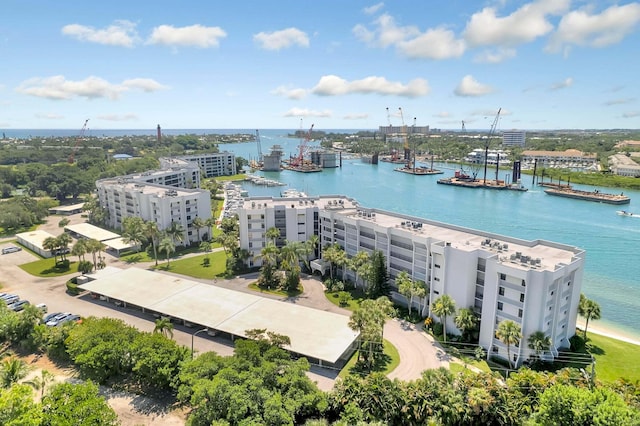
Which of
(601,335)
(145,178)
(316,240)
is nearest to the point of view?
(601,335)

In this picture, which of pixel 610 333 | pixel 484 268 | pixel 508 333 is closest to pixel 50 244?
pixel 484 268

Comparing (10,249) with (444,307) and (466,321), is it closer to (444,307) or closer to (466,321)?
(444,307)

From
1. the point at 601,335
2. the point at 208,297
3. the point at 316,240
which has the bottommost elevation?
the point at 601,335

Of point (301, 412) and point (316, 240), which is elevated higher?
point (316, 240)

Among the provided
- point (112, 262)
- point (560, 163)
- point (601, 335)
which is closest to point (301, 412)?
point (601, 335)

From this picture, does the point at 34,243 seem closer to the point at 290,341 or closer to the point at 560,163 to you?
the point at 290,341

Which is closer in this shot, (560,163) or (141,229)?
(141,229)

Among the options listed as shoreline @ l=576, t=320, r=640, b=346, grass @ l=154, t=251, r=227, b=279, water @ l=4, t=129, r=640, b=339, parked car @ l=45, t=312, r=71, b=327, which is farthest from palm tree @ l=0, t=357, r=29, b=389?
water @ l=4, t=129, r=640, b=339

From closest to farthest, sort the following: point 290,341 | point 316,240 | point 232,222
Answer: point 290,341
point 316,240
point 232,222

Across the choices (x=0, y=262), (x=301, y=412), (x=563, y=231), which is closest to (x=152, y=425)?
(x=301, y=412)
